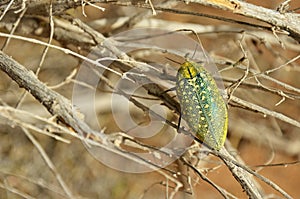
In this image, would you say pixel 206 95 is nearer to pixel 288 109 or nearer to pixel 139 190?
pixel 139 190

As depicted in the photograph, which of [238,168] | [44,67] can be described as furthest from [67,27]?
[44,67]

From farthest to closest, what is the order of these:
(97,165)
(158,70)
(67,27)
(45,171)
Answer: (97,165)
(45,171)
(67,27)
(158,70)

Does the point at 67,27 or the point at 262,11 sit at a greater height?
the point at 67,27

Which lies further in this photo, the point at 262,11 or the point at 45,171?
the point at 45,171

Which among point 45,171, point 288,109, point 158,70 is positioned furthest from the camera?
point 288,109

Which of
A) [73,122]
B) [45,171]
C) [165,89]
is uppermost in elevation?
A: [45,171]

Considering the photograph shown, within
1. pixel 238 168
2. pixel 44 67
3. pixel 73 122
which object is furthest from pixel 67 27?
pixel 44 67
